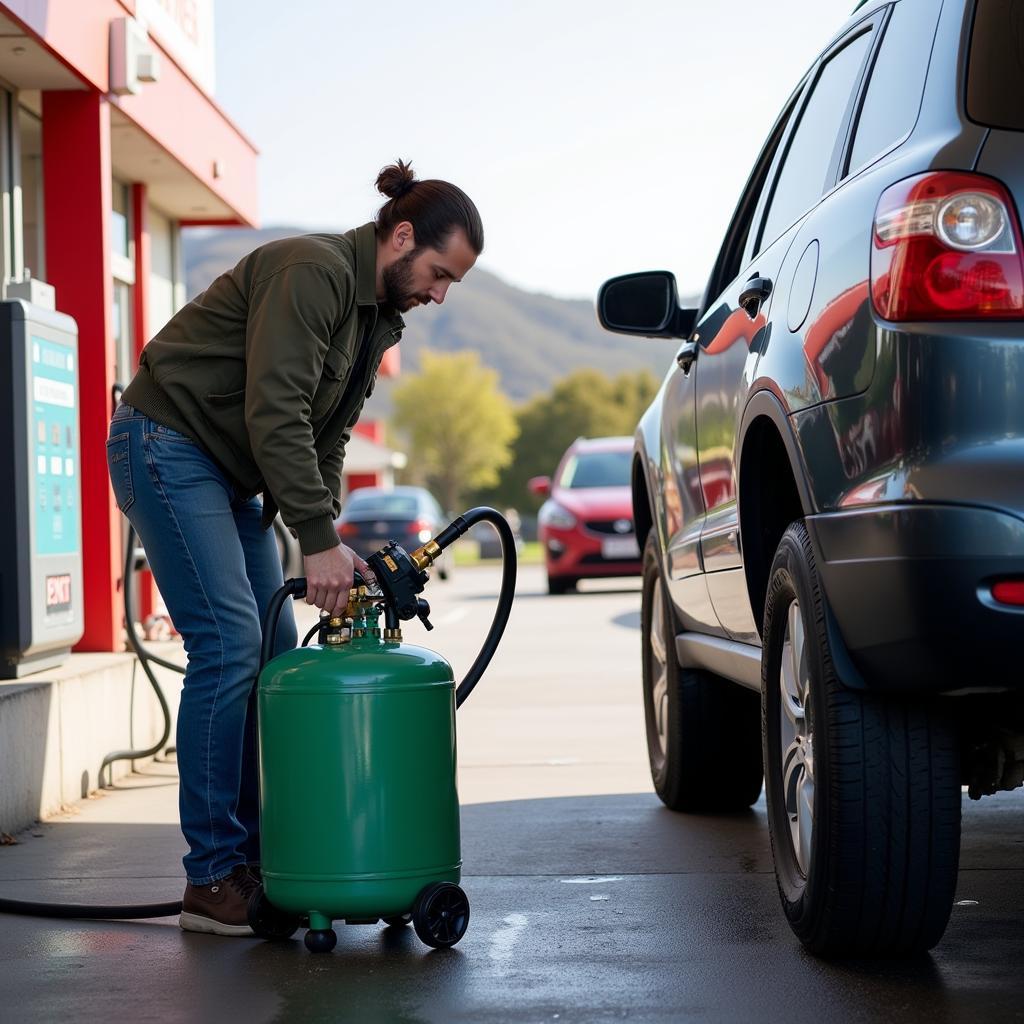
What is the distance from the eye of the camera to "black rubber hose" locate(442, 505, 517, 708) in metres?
4.21

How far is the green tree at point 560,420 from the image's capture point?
136113 millimetres

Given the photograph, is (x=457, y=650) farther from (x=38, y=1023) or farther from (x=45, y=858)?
(x=38, y=1023)

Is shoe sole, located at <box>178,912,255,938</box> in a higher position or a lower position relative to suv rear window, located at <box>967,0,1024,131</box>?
lower

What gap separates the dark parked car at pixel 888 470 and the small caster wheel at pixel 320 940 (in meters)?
0.99

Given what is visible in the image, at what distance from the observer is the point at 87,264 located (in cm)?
812

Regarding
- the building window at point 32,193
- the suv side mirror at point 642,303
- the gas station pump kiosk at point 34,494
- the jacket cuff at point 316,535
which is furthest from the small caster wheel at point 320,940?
the building window at point 32,193

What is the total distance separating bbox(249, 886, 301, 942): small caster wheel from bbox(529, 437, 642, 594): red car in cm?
1547

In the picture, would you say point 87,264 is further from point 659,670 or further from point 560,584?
point 560,584

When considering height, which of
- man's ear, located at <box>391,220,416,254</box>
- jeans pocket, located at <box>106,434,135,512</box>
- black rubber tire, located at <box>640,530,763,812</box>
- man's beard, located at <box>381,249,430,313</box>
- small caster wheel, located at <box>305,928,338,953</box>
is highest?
man's ear, located at <box>391,220,416,254</box>

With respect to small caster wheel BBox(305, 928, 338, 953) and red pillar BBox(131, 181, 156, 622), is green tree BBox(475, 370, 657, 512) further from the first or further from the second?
small caster wheel BBox(305, 928, 338, 953)

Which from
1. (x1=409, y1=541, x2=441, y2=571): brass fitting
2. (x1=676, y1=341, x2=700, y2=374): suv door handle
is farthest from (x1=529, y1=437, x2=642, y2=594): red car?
(x1=409, y1=541, x2=441, y2=571): brass fitting

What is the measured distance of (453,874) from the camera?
403 centimetres

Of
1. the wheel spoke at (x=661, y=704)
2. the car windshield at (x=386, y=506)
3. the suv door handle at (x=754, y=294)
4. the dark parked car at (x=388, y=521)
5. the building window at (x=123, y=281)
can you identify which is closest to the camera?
the suv door handle at (x=754, y=294)

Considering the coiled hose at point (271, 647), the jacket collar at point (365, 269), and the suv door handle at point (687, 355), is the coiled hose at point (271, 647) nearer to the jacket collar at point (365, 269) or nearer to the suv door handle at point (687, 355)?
the jacket collar at point (365, 269)
